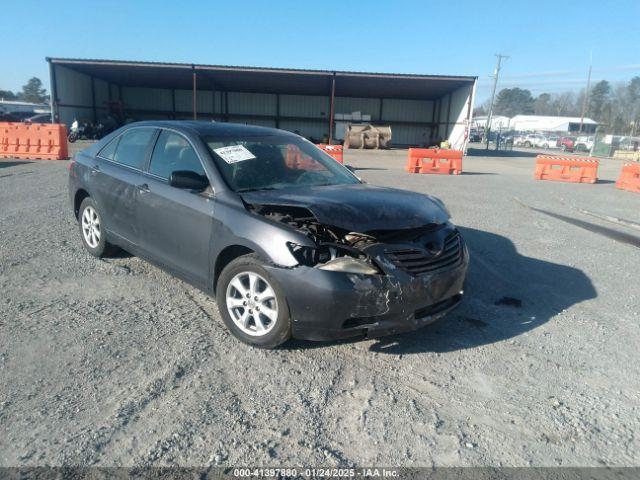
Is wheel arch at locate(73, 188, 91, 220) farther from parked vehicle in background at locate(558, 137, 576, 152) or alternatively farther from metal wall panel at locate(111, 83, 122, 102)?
parked vehicle in background at locate(558, 137, 576, 152)

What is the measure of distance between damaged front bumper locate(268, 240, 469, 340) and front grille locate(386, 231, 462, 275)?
0.06m

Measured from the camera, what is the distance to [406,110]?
40.2 m

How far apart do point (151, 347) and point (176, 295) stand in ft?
3.32

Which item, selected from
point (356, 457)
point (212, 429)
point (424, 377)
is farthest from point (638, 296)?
point (212, 429)

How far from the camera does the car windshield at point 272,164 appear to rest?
3.98 m

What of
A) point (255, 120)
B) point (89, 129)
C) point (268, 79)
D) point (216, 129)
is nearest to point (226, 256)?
point (216, 129)

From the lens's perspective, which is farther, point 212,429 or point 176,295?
point 176,295

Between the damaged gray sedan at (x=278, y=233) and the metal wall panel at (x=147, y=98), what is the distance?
3727 cm

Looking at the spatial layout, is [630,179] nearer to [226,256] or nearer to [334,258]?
[334,258]

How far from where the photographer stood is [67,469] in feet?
7.32

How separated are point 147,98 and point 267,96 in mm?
10000

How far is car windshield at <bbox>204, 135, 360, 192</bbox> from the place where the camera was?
3.98m

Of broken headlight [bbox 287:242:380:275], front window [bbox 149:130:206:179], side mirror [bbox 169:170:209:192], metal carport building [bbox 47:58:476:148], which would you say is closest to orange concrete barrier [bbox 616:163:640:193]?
broken headlight [bbox 287:242:380:275]

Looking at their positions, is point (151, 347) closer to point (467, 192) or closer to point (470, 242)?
point (470, 242)
